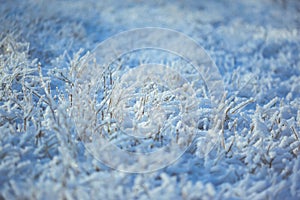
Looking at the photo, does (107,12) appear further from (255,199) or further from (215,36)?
(255,199)

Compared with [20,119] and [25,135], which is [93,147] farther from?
[20,119]

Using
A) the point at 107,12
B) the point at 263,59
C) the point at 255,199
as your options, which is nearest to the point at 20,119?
the point at 255,199

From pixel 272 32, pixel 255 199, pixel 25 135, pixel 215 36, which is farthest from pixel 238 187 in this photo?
pixel 272 32

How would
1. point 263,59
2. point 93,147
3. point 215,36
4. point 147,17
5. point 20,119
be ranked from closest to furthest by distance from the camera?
point 93,147
point 20,119
point 263,59
point 215,36
point 147,17

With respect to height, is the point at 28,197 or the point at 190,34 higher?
the point at 190,34

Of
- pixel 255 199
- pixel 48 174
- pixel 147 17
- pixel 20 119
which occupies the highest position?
pixel 147 17

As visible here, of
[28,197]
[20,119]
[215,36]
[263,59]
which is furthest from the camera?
[215,36]

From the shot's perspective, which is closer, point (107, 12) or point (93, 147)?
point (93, 147)
